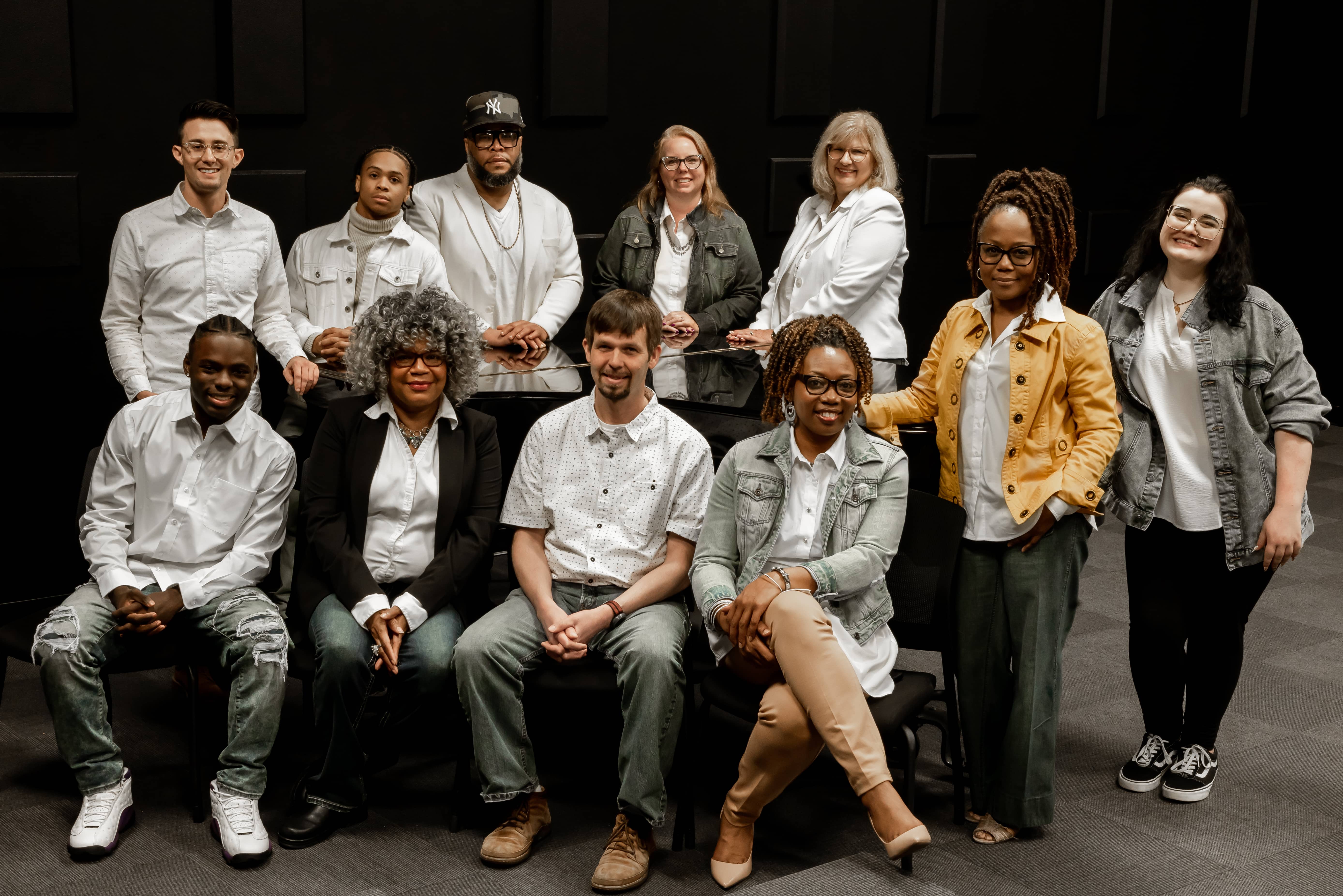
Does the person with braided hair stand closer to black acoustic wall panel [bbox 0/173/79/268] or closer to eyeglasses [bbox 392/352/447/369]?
eyeglasses [bbox 392/352/447/369]

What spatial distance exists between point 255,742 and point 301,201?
7.70 feet

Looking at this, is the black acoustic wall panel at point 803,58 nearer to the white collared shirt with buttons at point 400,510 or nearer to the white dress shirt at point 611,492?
the white dress shirt at point 611,492

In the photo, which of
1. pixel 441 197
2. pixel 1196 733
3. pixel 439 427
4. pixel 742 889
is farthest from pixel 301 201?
pixel 1196 733

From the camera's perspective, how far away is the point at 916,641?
10.6 ft

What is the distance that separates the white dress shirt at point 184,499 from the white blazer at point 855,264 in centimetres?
172

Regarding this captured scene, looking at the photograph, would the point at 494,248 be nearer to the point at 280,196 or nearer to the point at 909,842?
the point at 280,196

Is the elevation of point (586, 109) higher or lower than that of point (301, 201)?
higher

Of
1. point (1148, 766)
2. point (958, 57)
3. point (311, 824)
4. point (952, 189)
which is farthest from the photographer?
point (952, 189)

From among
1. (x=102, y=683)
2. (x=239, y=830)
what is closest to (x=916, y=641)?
(x=239, y=830)

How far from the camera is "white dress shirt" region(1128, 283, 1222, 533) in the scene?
10.2 feet

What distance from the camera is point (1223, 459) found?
3.09 metres

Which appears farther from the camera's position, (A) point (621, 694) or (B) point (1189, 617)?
(B) point (1189, 617)

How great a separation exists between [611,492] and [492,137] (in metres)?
1.61

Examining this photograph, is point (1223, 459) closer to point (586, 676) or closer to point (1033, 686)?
point (1033, 686)
